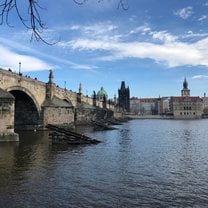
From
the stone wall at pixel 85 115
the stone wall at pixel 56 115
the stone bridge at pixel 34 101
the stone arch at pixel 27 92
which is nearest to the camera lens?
the stone arch at pixel 27 92

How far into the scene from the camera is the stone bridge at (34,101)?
44.0 metres

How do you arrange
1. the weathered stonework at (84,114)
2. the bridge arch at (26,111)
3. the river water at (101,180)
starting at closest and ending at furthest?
the river water at (101,180) → the bridge arch at (26,111) → the weathered stonework at (84,114)

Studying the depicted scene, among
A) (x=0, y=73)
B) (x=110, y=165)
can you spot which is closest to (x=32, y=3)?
(x=110, y=165)

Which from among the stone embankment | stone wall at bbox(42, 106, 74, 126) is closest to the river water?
the stone embankment

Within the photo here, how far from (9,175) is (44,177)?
1.65 m

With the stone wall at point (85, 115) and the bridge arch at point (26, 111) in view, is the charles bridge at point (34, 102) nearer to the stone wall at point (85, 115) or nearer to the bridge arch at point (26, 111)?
the bridge arch at point (26, 111)

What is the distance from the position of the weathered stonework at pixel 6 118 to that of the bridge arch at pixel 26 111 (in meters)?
18.0

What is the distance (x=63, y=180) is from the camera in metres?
15.5

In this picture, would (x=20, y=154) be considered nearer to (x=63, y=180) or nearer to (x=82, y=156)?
(x=82, y=156)

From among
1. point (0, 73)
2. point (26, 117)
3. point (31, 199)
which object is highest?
point (0, 73)

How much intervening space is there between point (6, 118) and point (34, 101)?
19.8 m

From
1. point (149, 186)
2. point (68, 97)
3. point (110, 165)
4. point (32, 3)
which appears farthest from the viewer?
point (68, 97)

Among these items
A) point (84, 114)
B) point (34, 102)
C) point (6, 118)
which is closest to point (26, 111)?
point (34, 102)

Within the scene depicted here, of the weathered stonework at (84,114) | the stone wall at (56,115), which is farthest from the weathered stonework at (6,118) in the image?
the weathered stonework at (84,114)
